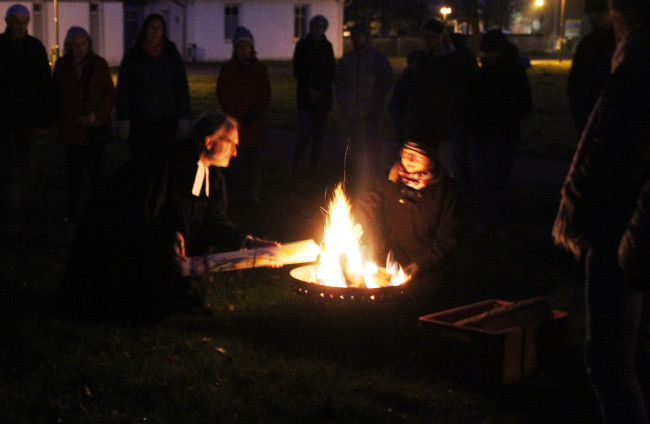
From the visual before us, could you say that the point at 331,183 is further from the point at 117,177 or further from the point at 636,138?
the point at 636,138

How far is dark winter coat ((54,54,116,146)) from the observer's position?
9070 millimetres

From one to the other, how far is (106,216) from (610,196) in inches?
135

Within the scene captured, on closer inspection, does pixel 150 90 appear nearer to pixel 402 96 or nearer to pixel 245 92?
pixel 245 92

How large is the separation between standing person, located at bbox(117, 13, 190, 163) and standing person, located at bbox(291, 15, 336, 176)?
271 centimetres

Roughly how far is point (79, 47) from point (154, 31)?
2.40 feet

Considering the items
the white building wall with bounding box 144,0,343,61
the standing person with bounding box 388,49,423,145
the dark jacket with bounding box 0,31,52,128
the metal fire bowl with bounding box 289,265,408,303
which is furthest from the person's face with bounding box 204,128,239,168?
the white building wall with bounding box 144,0,343,61

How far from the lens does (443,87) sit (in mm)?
9195

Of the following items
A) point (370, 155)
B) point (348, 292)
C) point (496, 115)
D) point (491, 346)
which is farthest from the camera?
point (370, 155)

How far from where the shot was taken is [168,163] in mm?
6039

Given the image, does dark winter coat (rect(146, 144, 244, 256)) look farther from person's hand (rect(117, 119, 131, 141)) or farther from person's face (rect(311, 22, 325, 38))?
person's face (rect(311, 22, 325, 38))

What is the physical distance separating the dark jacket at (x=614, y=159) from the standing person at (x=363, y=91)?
736 centimetres

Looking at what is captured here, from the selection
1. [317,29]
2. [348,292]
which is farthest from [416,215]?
[317,29]

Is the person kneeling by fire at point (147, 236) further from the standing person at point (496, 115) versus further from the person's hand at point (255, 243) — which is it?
the standing person at point (496, 115)

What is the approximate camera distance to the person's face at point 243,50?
33.6ft
